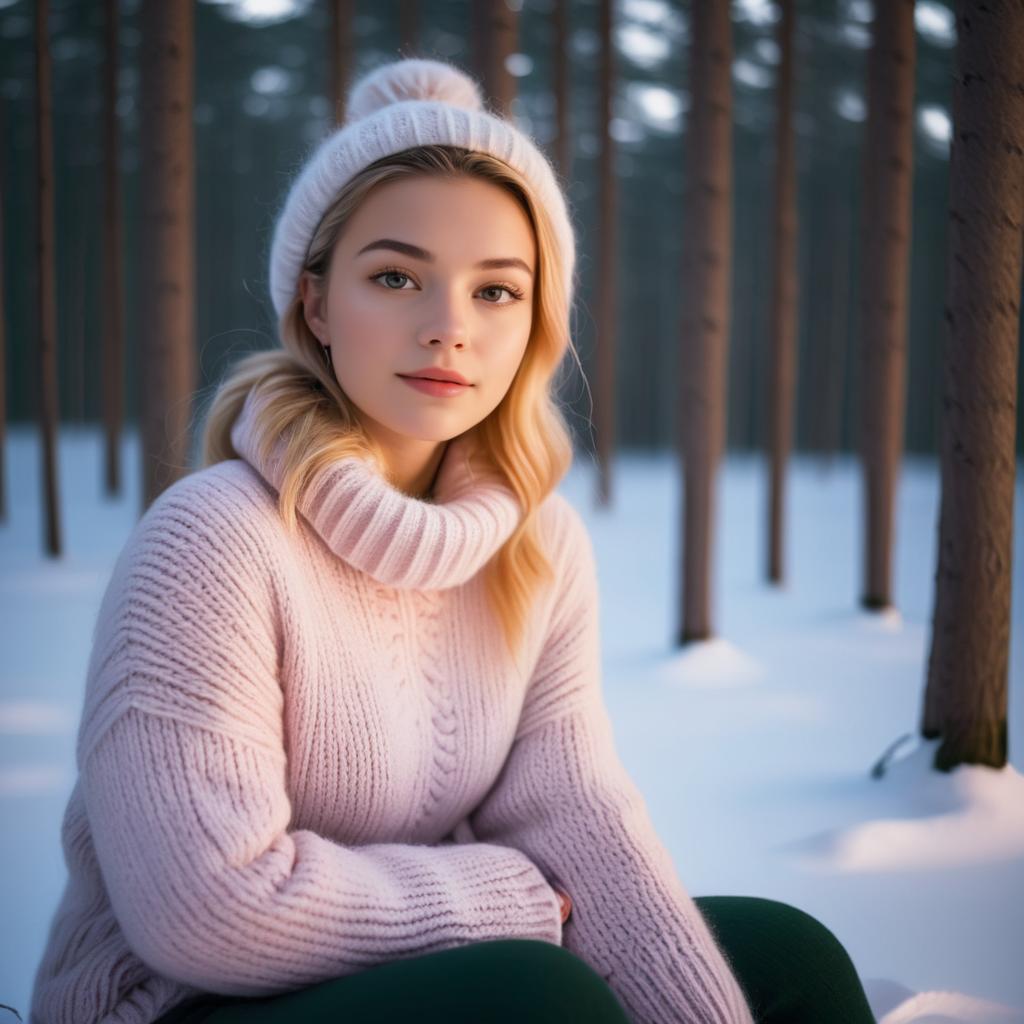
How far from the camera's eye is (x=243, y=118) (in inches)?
598

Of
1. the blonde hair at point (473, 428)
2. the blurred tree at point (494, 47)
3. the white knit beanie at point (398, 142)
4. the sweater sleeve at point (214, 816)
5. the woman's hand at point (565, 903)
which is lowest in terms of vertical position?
the woman's hand at point (565, 903)

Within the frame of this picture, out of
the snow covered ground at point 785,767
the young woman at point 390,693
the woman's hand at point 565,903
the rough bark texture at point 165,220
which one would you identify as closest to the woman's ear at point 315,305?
the young woman at point 390,693

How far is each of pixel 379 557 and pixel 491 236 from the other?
50 cm

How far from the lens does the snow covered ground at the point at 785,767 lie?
210cm

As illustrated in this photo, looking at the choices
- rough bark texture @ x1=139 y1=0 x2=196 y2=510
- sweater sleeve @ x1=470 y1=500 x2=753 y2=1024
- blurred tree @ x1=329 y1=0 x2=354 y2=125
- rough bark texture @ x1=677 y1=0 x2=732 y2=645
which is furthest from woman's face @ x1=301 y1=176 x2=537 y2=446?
blurred tree @ x1=329 y1=0 x2=354 y2=125

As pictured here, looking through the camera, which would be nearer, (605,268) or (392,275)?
(392,275)

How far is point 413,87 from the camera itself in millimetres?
1575

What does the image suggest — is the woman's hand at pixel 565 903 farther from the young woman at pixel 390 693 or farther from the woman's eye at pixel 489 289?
the woman's eye at pixel 489 289

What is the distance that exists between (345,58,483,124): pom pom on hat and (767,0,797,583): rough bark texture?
438 cm

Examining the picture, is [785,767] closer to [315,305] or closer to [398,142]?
[315,305]

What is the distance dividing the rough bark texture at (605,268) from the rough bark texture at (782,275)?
1.26 metres

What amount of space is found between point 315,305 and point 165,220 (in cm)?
260

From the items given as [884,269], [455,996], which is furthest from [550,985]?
[884,269]

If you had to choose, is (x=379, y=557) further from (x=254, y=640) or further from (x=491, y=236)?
(x=491, y=236)
